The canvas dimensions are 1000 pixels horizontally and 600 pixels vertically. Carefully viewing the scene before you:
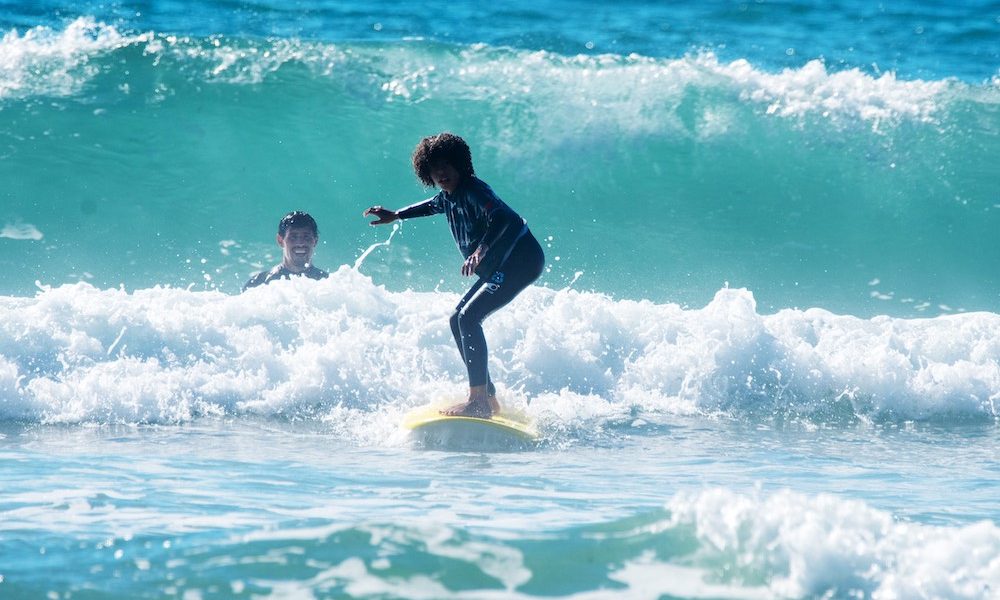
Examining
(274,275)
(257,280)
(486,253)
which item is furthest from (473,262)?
(257,280)

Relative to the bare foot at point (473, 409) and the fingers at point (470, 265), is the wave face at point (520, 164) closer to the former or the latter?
the bare foot at point (473, 409)

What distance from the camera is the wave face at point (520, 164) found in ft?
36.2

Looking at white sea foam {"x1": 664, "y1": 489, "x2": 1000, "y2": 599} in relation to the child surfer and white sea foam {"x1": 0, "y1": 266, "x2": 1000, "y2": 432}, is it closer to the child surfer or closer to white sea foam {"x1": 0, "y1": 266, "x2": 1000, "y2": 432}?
the child surfer

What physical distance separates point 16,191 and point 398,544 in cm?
978

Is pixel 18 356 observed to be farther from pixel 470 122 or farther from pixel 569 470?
pixel 470 122

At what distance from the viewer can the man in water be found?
8.18 m

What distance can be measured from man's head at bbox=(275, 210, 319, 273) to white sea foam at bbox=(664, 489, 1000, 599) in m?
5.46

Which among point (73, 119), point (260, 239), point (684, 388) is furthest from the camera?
point (73, 119)

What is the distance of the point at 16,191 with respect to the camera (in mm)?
11414

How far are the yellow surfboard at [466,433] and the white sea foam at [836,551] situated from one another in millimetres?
2445

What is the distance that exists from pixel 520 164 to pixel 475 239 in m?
6.61

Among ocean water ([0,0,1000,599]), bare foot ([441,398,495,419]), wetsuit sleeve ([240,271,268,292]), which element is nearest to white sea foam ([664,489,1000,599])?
ocean water ([0,0,1000,599])

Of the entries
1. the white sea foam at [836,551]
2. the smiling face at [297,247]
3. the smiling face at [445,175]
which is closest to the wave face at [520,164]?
the smiling face at [297,247]

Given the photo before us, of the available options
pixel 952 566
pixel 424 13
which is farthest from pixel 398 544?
pixel 424 13
